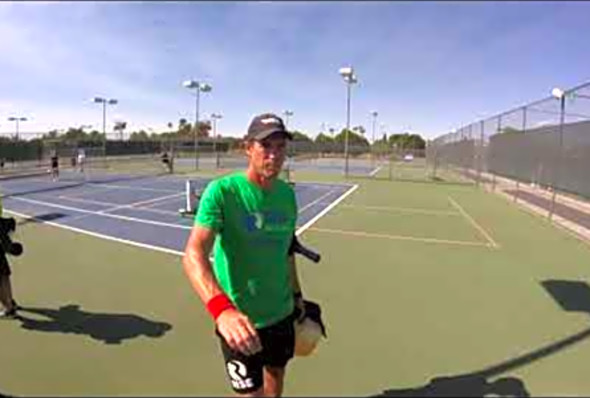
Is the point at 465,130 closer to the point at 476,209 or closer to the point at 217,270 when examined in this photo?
the point at 476,209

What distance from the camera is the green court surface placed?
14.5 ft

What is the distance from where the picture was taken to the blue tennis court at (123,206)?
11.6m

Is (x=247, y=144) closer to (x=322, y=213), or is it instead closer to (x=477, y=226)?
(x=477, y=226)

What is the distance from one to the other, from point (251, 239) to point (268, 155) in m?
0.38

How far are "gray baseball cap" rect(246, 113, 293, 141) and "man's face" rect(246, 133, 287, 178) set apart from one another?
0.02 m

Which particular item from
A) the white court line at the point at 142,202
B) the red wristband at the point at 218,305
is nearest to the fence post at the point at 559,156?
the white court line at the point at 142,202

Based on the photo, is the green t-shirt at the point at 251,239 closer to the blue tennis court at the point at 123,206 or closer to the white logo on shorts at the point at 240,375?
the white logo on shorts at the point at 240,375

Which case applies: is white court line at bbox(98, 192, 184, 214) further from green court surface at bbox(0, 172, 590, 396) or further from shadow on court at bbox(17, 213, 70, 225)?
green court surface at bbox(0, 172, 590, 396)

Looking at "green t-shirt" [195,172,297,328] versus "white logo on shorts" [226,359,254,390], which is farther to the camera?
"white logo on shorts" [226,359,254,390]

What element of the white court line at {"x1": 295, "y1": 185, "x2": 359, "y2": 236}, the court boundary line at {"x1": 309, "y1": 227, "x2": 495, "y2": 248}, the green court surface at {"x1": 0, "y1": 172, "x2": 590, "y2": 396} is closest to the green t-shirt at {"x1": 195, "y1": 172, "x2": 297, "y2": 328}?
the green court surface at {"x1": 0, "y1": 172, "x2": 590, "y2": 396}

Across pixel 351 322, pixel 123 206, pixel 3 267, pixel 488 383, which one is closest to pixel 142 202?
pixel 123 206

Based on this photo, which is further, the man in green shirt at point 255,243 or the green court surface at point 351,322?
the green court surface at point 351,322

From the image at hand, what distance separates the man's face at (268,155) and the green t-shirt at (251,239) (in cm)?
7

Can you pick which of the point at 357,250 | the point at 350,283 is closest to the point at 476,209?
the point at 357,250
